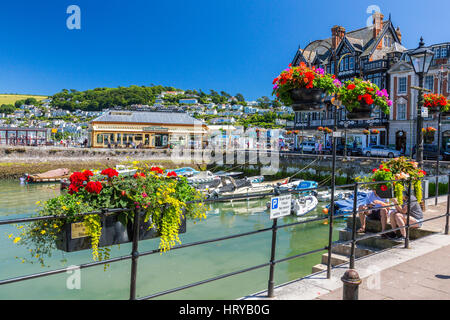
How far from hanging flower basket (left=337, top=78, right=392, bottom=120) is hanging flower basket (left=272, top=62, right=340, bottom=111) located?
0.79 ft

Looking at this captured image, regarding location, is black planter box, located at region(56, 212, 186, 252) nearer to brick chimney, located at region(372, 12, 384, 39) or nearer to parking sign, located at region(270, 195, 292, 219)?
parking sign, located at region(270, 195, 292, 219)

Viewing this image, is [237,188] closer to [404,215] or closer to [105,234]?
[404,215]

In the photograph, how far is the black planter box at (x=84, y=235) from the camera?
3111mm

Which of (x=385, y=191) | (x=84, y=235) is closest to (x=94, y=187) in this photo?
(x=84, y=235)

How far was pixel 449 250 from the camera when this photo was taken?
6.29m

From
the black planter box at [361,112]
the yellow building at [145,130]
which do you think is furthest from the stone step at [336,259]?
the yellow building at [145,130]

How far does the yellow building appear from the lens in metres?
55.5

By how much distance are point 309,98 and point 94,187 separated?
10.7 feet

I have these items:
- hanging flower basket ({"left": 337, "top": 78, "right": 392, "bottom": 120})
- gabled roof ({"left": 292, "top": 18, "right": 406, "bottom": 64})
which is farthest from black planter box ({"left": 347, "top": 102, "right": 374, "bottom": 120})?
gabled roof ({"left": 292, "top": 18, "right": 406, "bottom": 64})

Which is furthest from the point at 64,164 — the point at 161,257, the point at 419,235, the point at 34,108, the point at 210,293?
the point at 34,108

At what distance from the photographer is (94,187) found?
322cm

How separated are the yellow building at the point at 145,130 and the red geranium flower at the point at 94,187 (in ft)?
177

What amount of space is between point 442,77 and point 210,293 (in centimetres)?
3340

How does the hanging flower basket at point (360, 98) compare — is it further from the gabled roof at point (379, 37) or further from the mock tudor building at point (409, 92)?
the gabled roof at point (379, 37)
